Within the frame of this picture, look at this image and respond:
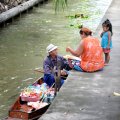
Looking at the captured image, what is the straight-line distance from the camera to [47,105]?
983 centimetres

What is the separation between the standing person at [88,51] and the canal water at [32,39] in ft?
8.20

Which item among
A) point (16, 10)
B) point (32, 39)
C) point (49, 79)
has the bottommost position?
point (32, 39)

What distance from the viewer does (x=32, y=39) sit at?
21672 millimetres

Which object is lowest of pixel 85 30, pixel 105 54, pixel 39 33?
pixel 39 33

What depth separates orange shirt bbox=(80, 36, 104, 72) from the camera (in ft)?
36.2

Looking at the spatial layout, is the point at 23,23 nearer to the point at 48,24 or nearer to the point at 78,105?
the point at 48,24

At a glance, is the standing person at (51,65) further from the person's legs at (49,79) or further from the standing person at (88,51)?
the standing person at (88,51)

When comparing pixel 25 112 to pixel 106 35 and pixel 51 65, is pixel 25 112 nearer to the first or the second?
pixel 51 65

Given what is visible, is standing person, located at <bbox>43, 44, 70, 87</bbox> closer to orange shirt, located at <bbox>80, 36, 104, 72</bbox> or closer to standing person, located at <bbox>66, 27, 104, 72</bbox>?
standing person, located at <bbox>66, 27, 104, 72</bbox>

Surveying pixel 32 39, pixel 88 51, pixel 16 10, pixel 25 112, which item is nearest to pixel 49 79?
pixel 88 51

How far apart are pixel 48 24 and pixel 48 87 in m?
15.2

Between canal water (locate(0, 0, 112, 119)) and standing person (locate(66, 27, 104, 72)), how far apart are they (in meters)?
2.50

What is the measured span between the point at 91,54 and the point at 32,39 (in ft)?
35.5

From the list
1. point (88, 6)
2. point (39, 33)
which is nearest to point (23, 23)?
point (39, 33)
